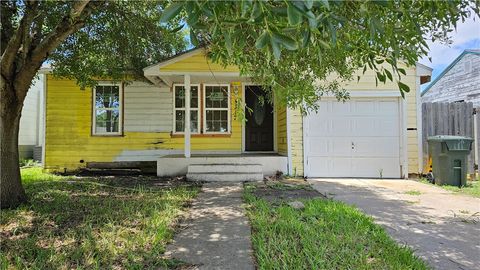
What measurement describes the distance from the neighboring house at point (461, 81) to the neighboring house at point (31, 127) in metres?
18.7

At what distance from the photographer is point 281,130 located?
395 inches

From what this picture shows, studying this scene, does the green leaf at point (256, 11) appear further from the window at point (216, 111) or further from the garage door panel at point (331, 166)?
the window at point (216, 111)

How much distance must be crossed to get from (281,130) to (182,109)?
3148 millimetres

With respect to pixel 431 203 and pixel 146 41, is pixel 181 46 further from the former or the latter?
pixel 431 203

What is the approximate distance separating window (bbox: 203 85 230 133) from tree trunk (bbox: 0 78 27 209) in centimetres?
602

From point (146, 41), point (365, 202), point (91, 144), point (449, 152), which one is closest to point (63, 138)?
point (91, 144)

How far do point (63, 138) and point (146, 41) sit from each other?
4.51 meters

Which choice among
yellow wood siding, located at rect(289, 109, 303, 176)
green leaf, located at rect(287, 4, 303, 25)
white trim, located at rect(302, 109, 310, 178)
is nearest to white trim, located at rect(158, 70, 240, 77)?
yellow wood siding, located at rect(289, 109, 303, 176)

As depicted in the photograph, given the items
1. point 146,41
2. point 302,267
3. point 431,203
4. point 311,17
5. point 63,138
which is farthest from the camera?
point 63,138

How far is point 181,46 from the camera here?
11570 millimetres

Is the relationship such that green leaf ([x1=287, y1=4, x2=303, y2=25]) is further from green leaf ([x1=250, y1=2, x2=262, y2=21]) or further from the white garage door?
the white garage door

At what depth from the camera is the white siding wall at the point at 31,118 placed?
1574cm

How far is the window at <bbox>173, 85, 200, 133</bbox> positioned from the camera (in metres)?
10.5

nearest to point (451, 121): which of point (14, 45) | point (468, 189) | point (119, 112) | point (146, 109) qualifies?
point (468, 189)
